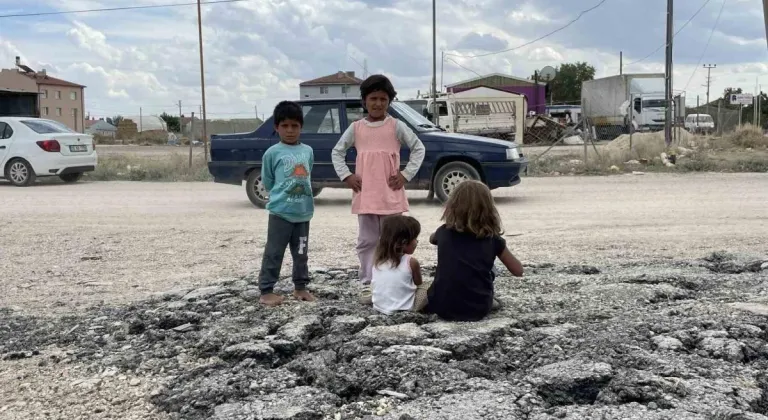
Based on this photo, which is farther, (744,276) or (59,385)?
(744,276)

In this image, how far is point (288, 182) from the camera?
15.6ft

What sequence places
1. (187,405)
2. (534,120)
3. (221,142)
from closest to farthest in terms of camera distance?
1. (187,405)
2. (221,142)
3. (534,120)

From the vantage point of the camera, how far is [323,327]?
4164 millimetres

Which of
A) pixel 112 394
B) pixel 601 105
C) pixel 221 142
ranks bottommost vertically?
pixel 112 394

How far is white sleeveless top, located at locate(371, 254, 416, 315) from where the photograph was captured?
4.30 m

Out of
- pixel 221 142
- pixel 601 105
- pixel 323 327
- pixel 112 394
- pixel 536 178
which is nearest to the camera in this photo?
pixel 112 394

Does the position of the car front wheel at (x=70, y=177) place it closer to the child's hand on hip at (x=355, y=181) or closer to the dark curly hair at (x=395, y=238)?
the child's hand on hip at (x=355, y=181)

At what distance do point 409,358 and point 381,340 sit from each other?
321 millimetres

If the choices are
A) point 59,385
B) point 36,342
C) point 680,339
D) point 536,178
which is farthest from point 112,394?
point 536,178

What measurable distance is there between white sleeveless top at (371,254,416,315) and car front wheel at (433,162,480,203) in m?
6.30

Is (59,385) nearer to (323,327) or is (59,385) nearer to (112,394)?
(112,394)

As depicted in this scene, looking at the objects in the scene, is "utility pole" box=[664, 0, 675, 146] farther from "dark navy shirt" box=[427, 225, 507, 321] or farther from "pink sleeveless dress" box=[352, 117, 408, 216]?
"dark navy shirt" box=[427, 225, 507, 321]

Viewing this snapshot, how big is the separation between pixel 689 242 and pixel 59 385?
597 centimetres

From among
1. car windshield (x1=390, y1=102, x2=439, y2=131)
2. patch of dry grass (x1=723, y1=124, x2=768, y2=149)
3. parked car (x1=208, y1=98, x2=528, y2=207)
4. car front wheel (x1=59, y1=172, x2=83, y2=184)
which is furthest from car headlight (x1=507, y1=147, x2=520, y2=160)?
patch of dry grass (x1=723, y1=124, x2=768, y2=149)
